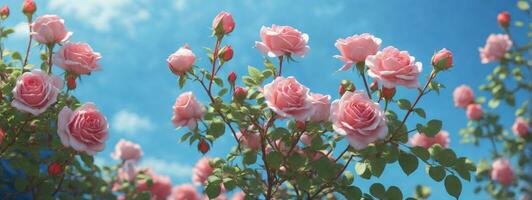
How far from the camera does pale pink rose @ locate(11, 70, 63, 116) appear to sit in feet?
7.13

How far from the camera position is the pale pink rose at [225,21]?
90.1 inches

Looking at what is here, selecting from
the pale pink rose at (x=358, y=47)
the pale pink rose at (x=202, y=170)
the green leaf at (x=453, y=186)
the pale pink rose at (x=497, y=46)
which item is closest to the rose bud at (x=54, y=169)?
the pale pink rose at (x=202, y=170)

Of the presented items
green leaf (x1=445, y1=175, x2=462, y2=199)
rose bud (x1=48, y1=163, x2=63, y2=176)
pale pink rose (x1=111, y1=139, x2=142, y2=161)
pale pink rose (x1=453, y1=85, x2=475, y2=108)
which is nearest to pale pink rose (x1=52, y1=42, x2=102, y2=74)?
rose bud (x1=48, y1=163, x2=63, y2=176)

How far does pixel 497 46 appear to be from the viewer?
5254 millimetres

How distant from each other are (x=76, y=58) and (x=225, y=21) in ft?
1.97

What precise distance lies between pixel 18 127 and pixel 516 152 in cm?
408

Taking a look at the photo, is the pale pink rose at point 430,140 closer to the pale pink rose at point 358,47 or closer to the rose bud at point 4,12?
the pale pink rose at point 358,47

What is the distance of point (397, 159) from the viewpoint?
2.12 meters

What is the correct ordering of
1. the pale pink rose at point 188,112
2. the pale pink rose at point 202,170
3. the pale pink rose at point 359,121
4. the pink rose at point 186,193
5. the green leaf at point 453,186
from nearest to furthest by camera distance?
1. the pale pink rose at point 359,121
2. the green leaf at point 453,186
3. the pale pink rose at point 188,112
4. the pale pink rose at point 202,170
5. the pink rose at point 186,193

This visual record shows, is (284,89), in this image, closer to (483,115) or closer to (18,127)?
(18,127)

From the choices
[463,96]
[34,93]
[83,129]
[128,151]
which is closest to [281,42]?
[83,129]

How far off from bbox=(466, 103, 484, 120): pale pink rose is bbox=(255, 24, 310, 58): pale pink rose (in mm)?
3269

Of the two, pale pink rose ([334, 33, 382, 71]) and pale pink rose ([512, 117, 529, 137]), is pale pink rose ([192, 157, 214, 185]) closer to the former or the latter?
pale pink rose ([334, 33, 382, 71])

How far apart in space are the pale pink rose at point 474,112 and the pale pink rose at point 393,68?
3293 millimetres
